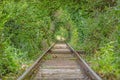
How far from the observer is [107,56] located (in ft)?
37.3

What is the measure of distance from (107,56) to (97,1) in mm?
8789

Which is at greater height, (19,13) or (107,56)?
(19,13)

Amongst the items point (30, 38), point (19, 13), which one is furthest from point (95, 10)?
point (19, 13)

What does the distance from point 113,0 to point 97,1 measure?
5.66 feet

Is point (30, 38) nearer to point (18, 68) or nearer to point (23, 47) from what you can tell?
point (23, 47)

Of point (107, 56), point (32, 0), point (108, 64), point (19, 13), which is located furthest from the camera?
point (32, 0)

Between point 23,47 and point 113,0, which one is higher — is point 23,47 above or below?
below

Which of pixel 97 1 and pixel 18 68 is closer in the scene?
pixel 18 68

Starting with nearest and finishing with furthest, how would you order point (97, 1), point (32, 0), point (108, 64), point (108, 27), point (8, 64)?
point (8, 64), point (108, 64), point (108, 27), point (97, 1), point (32, 0)

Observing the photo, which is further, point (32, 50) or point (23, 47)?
point (32, 50)

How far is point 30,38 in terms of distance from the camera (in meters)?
17.5

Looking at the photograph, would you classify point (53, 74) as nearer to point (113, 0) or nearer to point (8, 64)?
point (8, 64)

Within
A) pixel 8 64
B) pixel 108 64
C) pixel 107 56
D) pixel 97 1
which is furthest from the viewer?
pixel 97 1

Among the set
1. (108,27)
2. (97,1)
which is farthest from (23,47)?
(97,1)
